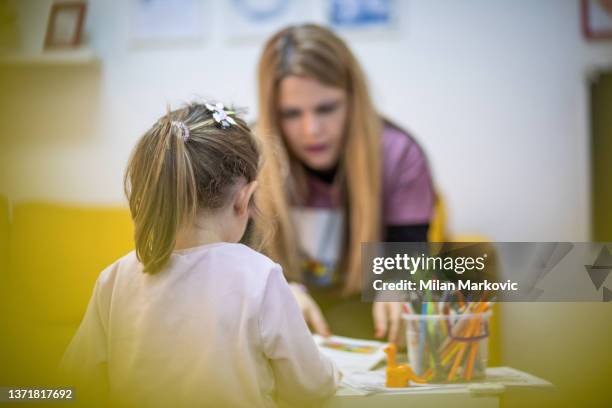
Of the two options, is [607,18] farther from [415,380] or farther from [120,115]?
[120,115]

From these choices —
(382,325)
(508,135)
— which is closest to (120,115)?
(382,325)

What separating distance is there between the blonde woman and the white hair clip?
47cm

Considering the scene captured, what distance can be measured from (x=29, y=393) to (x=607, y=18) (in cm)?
130

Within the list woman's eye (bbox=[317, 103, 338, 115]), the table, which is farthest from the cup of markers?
woman's eye (bbox=[317, 103, 338, 115])

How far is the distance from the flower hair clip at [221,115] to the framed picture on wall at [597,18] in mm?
986

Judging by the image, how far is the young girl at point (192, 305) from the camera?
566 mm

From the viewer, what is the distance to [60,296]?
750mm

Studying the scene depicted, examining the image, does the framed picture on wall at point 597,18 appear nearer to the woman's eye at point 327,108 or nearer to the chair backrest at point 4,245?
the woman's eye at point 327,108

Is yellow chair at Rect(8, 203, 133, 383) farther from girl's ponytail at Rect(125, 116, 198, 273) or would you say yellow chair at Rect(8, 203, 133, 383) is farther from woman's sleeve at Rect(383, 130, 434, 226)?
woman's sleeve at Rect(383, 130, 434, 226)

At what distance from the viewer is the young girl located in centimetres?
57

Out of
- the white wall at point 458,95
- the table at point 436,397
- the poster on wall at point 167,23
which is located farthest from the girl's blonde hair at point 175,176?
the poster on wall at point 167,23

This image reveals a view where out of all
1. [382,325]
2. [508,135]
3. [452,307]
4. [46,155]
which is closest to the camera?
[452,307]

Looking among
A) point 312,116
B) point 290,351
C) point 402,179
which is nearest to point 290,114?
point 312,116

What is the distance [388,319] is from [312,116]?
443mm
